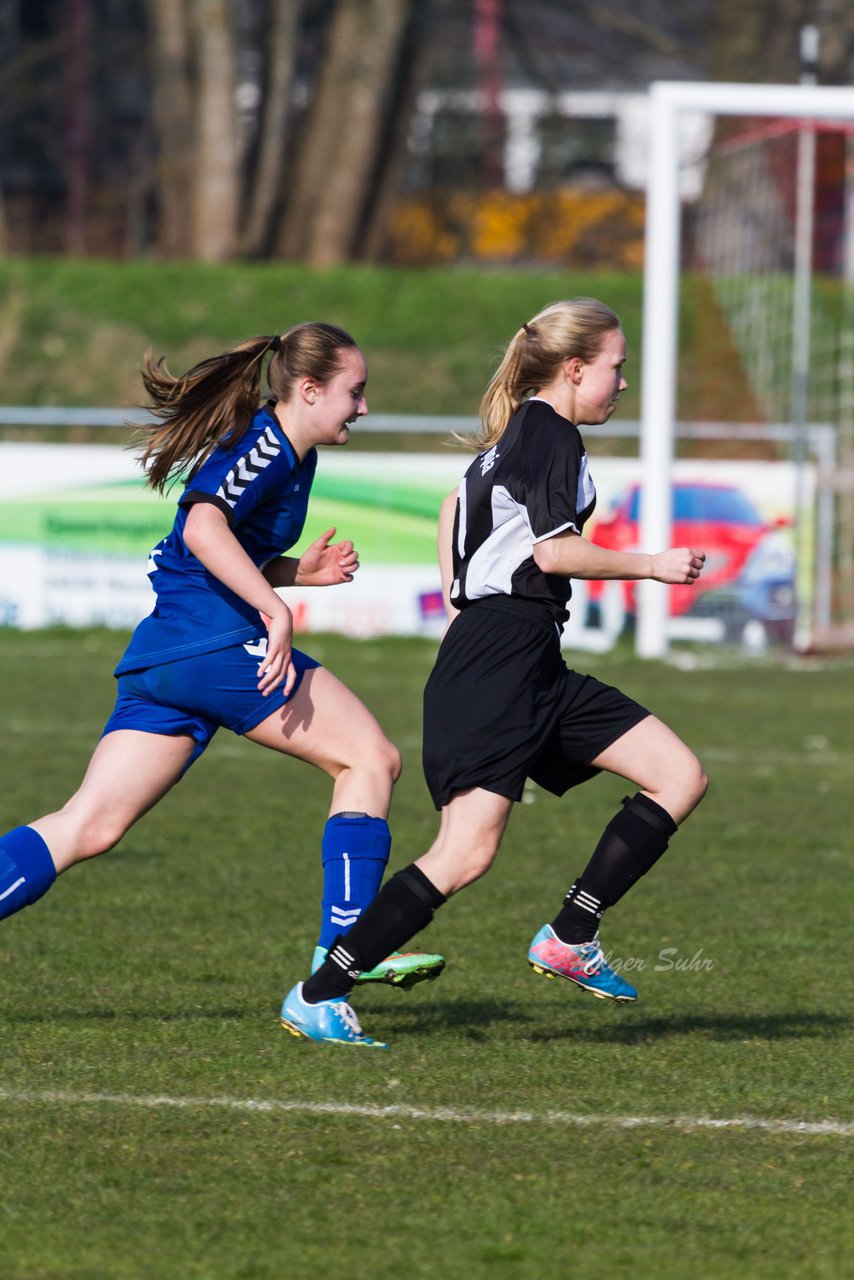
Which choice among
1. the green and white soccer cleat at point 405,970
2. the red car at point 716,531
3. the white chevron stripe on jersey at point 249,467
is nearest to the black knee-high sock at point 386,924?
the green and white soccer cleat at point 405,970

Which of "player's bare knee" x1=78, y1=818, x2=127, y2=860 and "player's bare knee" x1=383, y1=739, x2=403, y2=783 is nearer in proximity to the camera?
"player's bare knee" x1=78, y1=818, x2=127, y2=860

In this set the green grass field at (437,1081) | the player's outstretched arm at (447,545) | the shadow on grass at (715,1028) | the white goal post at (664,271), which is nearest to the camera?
the green grass field at (437,1081)

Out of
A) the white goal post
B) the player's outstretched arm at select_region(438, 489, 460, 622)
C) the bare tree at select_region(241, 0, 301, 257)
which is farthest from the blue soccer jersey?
the bare tree at select_region(241, 0, 301, 257)

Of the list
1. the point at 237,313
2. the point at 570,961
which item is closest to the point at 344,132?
the point at 237,313

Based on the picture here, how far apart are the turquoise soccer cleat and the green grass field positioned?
5cm

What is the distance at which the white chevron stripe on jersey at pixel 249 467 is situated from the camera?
4.62 m

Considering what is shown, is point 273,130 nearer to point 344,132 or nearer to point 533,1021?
point 344,132

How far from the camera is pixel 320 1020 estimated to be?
4684 millimetres

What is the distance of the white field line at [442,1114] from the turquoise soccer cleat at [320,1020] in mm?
445

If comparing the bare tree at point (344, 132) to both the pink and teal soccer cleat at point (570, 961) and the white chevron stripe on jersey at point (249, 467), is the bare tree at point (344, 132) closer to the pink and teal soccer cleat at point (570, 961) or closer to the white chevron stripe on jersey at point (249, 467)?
the white chevron stripe on jersey at point (249, 467)

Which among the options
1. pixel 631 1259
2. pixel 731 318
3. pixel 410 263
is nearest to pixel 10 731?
pixel 631 1259

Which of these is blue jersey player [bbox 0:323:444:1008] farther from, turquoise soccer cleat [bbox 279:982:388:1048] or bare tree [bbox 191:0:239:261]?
bare tree [bbox 191:0:239:261]

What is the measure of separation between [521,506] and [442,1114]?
1.34m

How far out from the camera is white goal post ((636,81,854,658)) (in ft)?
46.2
